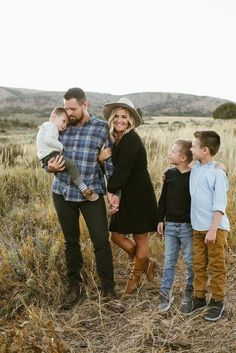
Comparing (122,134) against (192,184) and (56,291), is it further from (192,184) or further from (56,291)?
(56,291)

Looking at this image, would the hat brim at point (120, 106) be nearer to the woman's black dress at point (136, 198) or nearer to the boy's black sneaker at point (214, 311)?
the woman's black dress at point (136, 198)

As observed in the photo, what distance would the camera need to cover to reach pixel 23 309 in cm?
429

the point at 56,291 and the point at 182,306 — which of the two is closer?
the point at 182,306

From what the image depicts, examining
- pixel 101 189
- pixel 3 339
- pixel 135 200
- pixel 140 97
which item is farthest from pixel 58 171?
pixel 140 97

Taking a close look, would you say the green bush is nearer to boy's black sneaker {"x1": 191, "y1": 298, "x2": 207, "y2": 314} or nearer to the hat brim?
the hat brim

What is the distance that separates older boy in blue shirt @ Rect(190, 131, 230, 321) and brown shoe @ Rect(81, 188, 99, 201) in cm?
83

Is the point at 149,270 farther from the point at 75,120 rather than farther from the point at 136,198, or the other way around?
the point at 75,120

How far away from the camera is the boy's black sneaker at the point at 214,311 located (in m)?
3.82

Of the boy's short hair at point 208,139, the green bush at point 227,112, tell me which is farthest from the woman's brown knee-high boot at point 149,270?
the green bush at point 227,112

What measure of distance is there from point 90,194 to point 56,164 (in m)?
0.39

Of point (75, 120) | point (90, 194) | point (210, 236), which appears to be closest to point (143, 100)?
point (75, 120)

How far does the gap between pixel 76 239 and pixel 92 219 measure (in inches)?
13.7

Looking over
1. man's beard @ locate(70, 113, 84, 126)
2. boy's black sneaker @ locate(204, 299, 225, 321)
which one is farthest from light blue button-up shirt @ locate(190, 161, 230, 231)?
man's beard @ locate(70, 113, 84, 126)

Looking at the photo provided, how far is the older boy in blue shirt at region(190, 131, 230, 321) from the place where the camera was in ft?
12.2
